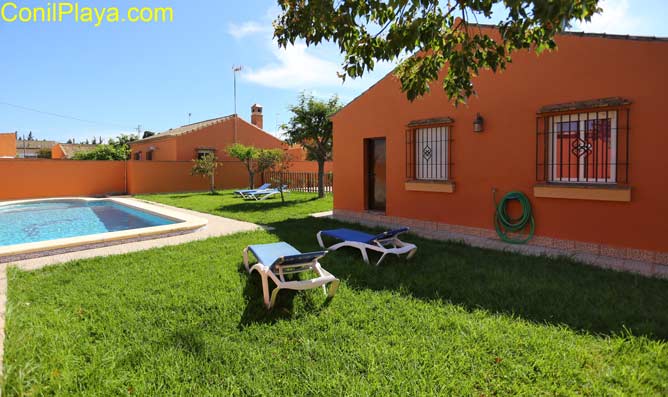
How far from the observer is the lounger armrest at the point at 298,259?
4.35 m

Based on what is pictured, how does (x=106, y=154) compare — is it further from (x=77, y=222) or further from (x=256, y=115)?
(x=77, y=222)

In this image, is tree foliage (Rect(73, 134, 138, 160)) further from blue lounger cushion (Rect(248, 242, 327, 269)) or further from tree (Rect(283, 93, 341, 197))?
blue lounger cushion (Rect(248, 242, 327, 269))

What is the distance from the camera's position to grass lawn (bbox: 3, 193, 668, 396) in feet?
9.28

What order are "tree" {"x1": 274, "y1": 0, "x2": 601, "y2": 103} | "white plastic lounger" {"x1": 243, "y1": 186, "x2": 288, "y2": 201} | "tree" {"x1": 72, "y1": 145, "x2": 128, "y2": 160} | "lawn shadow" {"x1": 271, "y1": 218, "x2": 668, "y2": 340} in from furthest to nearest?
1. "tree" {"x1": 72, "y1": 145, "x2": 128, "y2": 160}
2. "white plastic lounger" {"x1": 243, "y1": 186, "x2": 288, "y2": 201}
3. "lawn shadow" {"x1": 271, "y1": 218, "x2": 668, "y2": 340}
4. "tree" {"x1": 274, "y1": 0, "x2": 601, "y2": 103}

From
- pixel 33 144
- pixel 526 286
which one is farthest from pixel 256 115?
pixel 33 144

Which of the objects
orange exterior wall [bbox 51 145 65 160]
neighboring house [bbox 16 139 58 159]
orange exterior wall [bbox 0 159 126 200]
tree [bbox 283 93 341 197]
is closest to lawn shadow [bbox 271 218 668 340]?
tree [bbox 283 93 341 197]

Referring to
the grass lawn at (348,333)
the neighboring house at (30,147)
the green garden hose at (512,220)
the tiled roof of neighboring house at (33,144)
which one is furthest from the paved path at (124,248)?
the tiled roof of neighboring house at (33,144)

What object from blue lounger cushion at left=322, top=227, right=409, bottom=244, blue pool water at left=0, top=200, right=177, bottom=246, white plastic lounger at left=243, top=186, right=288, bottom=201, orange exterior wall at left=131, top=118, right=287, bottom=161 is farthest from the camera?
orange exterior wall at left=131, top=118, right=287, bottom=161

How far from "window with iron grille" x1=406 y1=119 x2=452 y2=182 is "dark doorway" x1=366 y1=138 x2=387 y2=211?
4.18 ft

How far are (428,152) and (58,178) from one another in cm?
2187

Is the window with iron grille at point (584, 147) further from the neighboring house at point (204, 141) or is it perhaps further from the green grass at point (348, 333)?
the neighboring house at point (204, 141)

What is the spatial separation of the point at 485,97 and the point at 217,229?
7.47m

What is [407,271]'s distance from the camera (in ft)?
18.4

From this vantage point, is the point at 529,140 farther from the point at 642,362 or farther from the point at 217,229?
the point at 217,229
